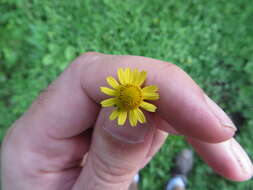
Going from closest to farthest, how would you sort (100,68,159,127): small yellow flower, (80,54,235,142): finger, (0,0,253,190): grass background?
(80,54,235,142): finger < (100,68,159,127): small yellow flower < (0,0,253,190): grass background

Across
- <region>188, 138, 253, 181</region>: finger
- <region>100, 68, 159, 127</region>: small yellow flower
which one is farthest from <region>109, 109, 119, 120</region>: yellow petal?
<region>188, 138, 253, 181</region>: finger

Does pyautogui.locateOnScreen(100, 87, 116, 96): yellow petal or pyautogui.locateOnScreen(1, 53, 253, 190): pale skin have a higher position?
pyautogui.locateOnScreen(100, 87, 116, 96): yellow petal

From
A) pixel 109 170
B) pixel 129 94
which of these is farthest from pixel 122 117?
pixel 109 170

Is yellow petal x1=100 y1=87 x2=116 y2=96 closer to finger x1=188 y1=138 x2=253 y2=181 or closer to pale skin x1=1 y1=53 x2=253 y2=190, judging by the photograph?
pale skin x1=1 y1=53 x2=253 y2=190

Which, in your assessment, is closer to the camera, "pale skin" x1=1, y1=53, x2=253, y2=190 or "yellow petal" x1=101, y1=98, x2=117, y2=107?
"pale skin" x1=1, y1=53, x2=253, y2=190

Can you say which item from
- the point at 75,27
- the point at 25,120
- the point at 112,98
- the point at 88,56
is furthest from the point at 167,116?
the point at 75,27

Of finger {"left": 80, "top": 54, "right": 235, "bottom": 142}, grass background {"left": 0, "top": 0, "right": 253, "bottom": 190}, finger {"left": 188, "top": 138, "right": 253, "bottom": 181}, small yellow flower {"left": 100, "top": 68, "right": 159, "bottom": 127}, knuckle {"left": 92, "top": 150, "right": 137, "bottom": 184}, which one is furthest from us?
grass background {"left": 0, "top": 0, "right": 253, "bottom": 190}
